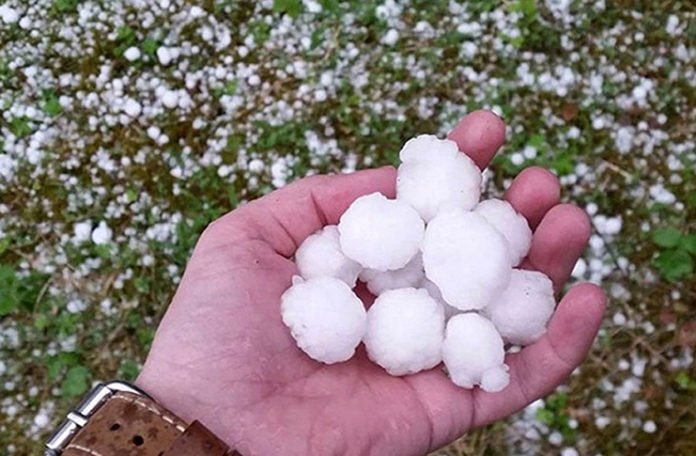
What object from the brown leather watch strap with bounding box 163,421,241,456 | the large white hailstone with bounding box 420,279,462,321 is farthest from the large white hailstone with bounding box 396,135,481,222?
the brown leather watch strap with bounding box 163,421,241,456

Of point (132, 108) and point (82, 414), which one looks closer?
point (82, 414)

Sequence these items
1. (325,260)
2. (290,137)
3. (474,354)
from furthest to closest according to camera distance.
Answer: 1. (290,137)
2. (325,260)
3. (474,354)

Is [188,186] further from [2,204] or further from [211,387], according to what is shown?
[211,387]

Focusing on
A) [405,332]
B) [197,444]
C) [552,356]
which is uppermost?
[197,444]

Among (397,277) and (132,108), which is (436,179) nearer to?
(397,277)

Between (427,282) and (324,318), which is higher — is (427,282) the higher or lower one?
the lower one

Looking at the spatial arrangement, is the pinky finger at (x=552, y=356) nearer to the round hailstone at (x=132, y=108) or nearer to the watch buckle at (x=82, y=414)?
the watch buckle at (x=82, y=414)

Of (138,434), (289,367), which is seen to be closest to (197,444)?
(138,434)

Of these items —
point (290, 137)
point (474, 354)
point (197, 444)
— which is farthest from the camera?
point (290, 137)
